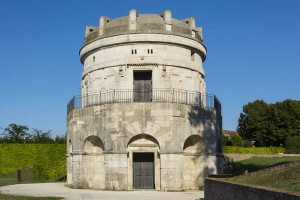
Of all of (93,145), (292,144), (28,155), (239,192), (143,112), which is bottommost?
(28,155)

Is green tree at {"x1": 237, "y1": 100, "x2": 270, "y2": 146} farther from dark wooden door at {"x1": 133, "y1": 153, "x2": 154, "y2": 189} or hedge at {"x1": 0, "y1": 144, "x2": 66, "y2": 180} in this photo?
dark wooden door at {"x1": 133, "y1": 153, "x2": 154, "y2": 189}

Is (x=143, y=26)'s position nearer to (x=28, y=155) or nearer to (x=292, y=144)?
(x=28, y=155)

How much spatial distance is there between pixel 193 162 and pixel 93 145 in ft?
20.2

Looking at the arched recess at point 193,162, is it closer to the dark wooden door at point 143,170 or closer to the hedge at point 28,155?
the dark wooden door at point 143,170

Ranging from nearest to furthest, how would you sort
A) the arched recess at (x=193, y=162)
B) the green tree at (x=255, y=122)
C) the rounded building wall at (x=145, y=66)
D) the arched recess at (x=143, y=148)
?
the arched recess at (x=143, y=148), the arched recess at (x=193, y=162), the rounded building wall at (x=145, y=66), the green tree at (x=255, y=122)

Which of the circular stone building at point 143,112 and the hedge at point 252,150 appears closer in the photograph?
the circular stone building at point 143,112

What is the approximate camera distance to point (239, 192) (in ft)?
39.3

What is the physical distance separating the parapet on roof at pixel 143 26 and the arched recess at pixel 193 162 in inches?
273

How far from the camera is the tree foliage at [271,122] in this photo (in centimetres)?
6197

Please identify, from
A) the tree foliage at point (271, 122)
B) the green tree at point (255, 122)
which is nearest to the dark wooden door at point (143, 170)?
the tree foliage at point (271, 122)

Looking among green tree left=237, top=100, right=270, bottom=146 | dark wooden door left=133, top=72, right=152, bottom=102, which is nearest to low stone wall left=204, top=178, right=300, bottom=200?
dark wooden door left=133, top=72, right=152, bottom=102

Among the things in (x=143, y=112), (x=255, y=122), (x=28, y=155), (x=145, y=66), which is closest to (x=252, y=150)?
(x=255, y=122)

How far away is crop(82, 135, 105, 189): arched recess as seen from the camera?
23.5m

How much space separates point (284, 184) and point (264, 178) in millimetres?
2252
